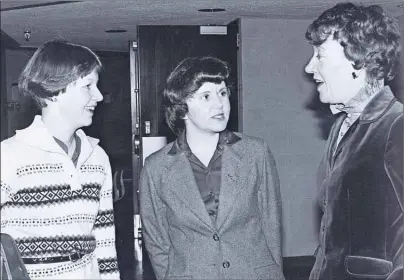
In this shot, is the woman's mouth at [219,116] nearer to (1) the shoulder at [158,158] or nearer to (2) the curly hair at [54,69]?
(1) the shoulder at [158,158]

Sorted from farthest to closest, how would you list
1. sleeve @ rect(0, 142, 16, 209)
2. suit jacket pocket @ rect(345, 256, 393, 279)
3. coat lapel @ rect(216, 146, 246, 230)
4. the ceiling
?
1. the ceiling
2. coat lapel @ rect(216, 146, 246, 230)
3. sleeve @ rect(0, 142, 16, 209)
4. suit jacket pocket @ rect(345, 256, 393, 279)

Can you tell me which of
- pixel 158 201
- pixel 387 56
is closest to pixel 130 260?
pixel 158 201

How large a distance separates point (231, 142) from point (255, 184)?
20 centimetres

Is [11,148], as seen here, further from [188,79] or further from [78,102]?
[188,79]

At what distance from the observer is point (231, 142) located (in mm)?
2371

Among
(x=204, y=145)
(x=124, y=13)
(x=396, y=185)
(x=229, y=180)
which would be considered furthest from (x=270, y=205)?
(x=124, y=13)

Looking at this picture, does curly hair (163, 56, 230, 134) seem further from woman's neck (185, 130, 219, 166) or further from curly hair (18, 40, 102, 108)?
curly hair (18, 40, 102, 108)

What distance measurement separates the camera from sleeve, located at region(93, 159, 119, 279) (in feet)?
6.98

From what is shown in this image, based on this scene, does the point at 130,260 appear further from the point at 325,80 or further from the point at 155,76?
the point at 325,80

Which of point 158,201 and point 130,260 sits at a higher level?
point 158,201

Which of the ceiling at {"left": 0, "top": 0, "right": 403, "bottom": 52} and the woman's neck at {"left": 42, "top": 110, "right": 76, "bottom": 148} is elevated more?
the ceiling at {"left": 0, "top": 0, "right": 403, "bottom": 52}

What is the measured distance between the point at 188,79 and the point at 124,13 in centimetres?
236

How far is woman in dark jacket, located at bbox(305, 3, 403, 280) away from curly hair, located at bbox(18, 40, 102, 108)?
802mm

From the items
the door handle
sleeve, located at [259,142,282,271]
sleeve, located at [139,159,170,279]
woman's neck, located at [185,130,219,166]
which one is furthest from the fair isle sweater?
the door handle
